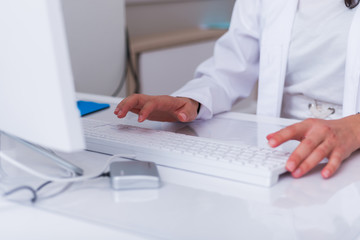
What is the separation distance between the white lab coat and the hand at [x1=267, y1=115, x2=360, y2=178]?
0.32m

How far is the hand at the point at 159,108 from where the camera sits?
0.96 m

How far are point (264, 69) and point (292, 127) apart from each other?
0.51 meters

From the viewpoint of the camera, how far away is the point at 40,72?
56 cm

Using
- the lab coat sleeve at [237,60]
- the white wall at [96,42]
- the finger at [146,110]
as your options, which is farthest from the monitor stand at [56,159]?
the white wall at [96,42]

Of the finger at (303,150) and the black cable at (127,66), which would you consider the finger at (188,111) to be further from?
the black cable at (127,66)

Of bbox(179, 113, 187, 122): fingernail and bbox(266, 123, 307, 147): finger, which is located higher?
bbox(266, 123, 307, 147): finger

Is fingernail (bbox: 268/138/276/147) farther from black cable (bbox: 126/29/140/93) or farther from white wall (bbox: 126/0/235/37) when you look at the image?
white wall (bbox: 126/0/235/37)

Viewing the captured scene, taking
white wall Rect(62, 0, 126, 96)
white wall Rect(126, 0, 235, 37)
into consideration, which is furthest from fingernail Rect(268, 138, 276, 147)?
white wall Rect(126, 0, 235, 37)

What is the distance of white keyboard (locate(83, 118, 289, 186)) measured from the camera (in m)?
0.71

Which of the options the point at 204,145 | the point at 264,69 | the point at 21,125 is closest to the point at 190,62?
the point at 264,69

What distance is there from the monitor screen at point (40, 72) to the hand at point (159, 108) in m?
0.35

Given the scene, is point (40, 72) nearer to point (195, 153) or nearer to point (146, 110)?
point (195, 153)

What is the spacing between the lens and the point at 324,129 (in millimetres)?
801

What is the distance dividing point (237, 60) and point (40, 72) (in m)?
0.86
